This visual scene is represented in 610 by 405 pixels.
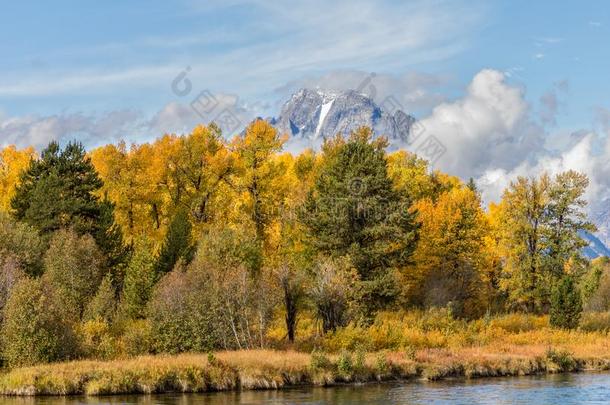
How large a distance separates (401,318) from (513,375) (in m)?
15.1

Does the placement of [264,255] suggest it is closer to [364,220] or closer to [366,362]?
[364,220]

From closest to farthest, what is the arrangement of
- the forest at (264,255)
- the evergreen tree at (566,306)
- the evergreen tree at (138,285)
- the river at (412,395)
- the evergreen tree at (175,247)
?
the river at (412,395), the forest at (264,255), the evergreen tree at (138,285), the evergreen tree at (175,247), the evergreen tree at (566,306)

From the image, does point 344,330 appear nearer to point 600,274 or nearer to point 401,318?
point 401,318

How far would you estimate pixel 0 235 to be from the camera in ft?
182

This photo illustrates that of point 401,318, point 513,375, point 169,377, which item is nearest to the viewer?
point 169,377

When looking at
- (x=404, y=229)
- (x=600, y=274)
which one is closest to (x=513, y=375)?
(x=404, y=229)

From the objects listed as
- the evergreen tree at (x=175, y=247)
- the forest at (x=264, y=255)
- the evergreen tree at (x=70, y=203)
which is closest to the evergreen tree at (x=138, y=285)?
the forest at (x=264, y=255)

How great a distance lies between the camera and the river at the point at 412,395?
3603 centimetres

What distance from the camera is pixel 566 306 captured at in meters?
63.9

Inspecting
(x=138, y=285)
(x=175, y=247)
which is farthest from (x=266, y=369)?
(x=175, y=247)

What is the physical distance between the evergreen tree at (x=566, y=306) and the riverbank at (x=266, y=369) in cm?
1128

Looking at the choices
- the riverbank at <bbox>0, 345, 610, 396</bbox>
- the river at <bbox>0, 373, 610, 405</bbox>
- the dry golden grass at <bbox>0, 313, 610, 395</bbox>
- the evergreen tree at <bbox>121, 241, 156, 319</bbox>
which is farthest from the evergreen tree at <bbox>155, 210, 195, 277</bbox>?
the river at <bbox>0, 373, 610, 405</bbox>

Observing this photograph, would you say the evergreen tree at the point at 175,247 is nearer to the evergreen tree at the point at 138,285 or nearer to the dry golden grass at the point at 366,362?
the evergreen tree at the point at 138,285

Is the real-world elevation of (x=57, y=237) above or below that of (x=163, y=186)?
below
